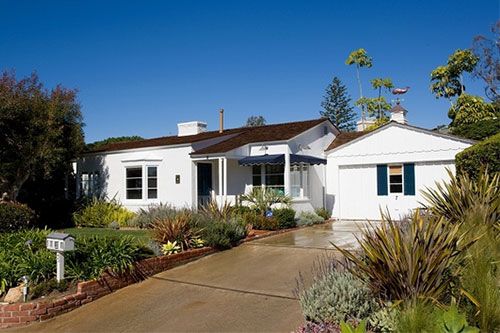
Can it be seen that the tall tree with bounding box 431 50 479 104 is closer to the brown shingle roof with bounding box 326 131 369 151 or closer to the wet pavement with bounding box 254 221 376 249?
the brown shingle roof with bounding box 326 131 369 151

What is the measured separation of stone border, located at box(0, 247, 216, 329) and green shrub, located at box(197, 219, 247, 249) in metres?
1.05

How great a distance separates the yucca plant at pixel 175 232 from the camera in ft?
33.8

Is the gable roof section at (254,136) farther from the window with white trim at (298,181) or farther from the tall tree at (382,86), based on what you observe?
the tall tree at (382,86)

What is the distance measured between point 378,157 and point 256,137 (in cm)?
542

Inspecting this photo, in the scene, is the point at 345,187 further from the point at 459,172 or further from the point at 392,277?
the point at 392,277

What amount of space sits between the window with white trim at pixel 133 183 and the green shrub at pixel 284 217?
22.7 ft

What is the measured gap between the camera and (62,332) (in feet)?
21.4

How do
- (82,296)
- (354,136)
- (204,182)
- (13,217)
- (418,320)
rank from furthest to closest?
(354,136), (204,182), (13,217), (82,296), (418,320)

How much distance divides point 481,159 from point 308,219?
7084 millimetres

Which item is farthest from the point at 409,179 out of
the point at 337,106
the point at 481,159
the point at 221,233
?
the point at 337,106

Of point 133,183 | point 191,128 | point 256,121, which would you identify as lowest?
point 133,183

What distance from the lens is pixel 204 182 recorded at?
1853 cm

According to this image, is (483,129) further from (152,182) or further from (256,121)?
(256,121)

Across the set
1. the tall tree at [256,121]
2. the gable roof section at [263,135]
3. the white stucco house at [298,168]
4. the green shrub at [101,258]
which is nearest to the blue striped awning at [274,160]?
the white stucco house at [298,168]
